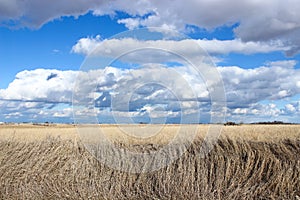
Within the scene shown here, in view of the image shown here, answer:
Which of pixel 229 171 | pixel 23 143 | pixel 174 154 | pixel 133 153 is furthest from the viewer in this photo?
pixel 23 143

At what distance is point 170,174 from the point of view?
42.9 ft

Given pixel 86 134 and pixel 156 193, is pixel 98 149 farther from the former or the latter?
pixel 156 193

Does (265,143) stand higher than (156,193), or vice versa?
(265,143)

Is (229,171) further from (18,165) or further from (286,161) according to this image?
(18,165)

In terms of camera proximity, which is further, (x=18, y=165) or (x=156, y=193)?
(x=18, y=165)

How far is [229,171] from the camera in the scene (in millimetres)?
12977

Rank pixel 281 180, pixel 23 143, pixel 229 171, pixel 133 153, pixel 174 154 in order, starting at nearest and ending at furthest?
pixel 281 180, pixel 229 171, pixel 174 154, pixel 133 153, pixel 23 143

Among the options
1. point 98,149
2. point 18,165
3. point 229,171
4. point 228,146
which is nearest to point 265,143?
point 228,146

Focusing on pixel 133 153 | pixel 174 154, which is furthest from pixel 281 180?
pixel 133 153

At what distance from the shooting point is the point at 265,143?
587 inches

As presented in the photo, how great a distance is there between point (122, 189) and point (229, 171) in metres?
3.45

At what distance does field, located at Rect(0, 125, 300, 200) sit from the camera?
11961 millimetres

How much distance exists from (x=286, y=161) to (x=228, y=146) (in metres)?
2.37

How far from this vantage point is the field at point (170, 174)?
39.2 ft
